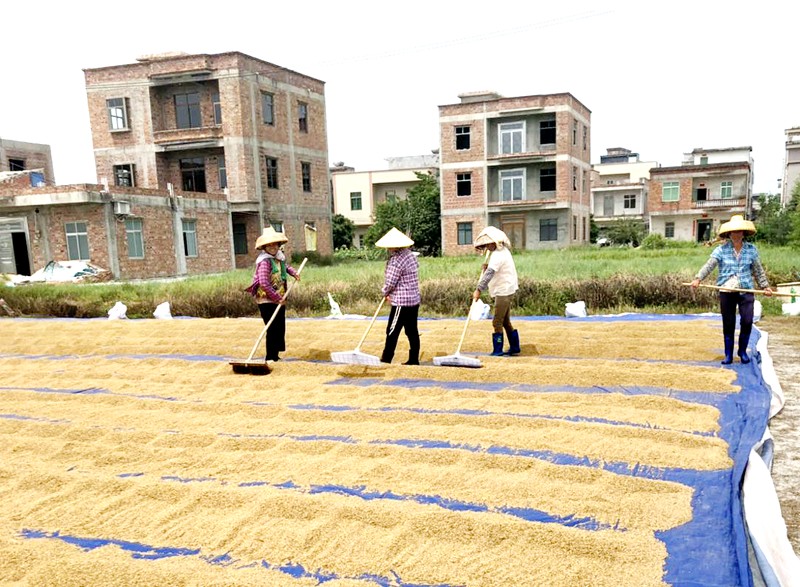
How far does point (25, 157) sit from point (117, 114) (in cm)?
775

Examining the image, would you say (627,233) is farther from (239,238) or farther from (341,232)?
(239,238)

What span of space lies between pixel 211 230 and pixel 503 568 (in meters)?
20.5

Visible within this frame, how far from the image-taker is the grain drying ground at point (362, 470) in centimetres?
232

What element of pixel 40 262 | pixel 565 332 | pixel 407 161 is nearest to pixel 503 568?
pixel 565 332

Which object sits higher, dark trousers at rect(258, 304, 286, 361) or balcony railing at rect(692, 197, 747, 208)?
balcony railing at rect(692, 197, 747, 208)

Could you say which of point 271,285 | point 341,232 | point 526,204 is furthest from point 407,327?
point 341,232

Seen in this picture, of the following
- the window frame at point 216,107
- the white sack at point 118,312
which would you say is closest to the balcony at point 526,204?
the window frame at point 216,107

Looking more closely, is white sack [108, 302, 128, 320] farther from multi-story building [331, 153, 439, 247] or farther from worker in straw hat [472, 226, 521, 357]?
multi-story building [331, 153, 439, 247]

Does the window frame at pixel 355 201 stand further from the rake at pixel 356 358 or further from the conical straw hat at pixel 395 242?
the rake at pixel 356 358

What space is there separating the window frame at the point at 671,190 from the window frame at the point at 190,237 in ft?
83.0

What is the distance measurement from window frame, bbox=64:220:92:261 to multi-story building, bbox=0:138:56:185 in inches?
333

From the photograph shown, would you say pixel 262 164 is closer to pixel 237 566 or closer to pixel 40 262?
pixel 40 262

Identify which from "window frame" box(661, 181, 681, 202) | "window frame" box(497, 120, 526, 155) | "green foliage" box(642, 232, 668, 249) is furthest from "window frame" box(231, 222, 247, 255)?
"window frame" box(661, 181, 681, 202)

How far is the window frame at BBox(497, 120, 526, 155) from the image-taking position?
25516 mm
